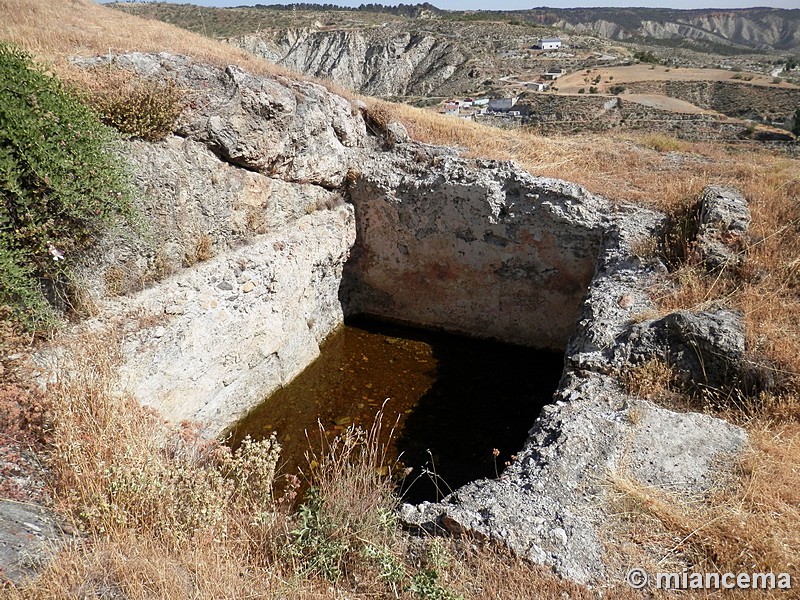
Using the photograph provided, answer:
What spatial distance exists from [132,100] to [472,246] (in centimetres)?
531

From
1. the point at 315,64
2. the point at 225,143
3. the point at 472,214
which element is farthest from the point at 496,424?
the point at 315,64

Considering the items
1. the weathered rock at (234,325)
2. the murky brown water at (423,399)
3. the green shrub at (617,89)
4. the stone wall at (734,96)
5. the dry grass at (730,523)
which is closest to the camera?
the dry grass at (730,523)

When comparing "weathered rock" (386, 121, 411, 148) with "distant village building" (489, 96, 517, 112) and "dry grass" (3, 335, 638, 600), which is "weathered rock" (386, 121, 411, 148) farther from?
"distant village building" (489, 96, 517, 112)

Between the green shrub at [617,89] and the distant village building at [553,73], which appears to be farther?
the distant village building at [553,73]

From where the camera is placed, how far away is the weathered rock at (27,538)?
8.23ft

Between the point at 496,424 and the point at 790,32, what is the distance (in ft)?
717

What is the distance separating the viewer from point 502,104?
1708 inches

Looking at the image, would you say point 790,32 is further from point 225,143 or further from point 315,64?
point 225,143

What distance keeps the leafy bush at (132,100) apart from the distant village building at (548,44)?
67068 millimetres

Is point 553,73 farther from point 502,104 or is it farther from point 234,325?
point 234,325

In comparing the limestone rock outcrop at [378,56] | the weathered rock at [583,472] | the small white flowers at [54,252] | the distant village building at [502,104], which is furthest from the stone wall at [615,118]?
the small white flowers at [54,252]

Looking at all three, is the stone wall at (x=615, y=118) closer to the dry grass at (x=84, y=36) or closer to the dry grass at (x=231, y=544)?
the dry grass at (x=84, y=36)

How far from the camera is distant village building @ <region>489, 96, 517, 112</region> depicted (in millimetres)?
42216

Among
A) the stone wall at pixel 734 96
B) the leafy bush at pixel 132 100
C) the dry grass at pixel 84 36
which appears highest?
the stone wall at pixel 734 96
